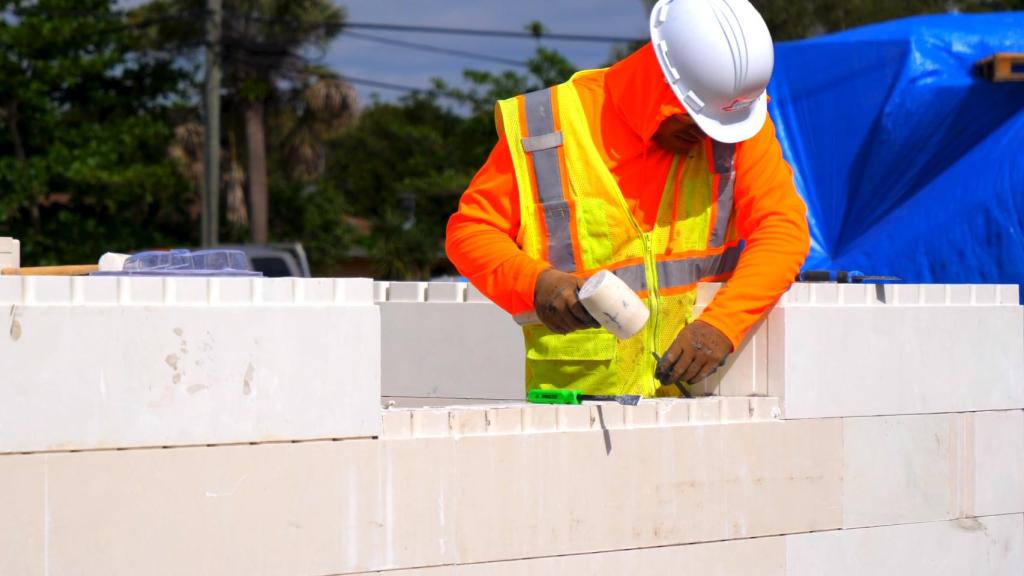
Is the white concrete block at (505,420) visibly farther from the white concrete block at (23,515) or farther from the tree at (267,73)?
the tree at (267,73)

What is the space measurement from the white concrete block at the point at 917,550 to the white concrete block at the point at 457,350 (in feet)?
6.05

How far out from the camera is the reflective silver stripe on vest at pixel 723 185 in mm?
4168

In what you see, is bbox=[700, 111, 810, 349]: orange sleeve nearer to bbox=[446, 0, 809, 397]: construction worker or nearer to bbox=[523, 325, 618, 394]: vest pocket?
bbox=[446, 0, 809, 397]: construction worker

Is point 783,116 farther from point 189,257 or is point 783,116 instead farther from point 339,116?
point 339,116

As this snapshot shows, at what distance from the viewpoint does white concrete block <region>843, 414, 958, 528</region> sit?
3.94 m

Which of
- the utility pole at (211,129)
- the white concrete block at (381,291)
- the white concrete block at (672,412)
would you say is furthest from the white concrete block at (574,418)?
the utility pole at (211,129)

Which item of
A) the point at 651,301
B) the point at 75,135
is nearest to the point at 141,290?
the point at 651,301

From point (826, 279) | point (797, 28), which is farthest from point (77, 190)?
point (826, 279)

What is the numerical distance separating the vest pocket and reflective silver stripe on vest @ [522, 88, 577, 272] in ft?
0.72

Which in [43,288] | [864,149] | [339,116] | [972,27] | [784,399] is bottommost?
[784,399]

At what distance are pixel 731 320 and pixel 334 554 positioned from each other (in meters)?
1.30

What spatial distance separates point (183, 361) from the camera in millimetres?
2988

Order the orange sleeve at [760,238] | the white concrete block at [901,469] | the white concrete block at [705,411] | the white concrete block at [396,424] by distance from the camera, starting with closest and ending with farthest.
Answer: the white concrete block at [396,424] → the white concrete block at [705,411] → the orange sleeve at [760,238] → the white concrete block at [901,469]

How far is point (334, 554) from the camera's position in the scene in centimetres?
316
